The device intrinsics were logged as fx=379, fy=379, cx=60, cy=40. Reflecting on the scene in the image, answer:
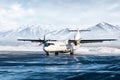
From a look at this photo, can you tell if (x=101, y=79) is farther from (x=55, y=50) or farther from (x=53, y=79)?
(x=55, y=50)

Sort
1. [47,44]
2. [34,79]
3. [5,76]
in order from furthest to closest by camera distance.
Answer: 1. [47,44]
2. [5,76]
3. [34,79]

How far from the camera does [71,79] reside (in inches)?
1405

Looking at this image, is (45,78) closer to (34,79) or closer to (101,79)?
(34,79)

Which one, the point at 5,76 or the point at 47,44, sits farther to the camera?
the point at 47,44

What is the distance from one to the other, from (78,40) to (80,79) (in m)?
67.6

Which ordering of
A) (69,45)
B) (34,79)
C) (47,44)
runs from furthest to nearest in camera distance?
1. (69,45)
2. (47,44)
3. (34,79)

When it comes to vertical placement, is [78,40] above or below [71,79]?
above

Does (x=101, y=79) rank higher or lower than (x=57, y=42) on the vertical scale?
lower

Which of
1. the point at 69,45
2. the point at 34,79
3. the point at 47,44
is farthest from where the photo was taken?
the point at 69,45

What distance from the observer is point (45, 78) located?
120 feet

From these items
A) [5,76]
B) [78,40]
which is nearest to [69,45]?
[78,40]

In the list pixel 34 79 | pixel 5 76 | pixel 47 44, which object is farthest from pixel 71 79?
pixel 47 44

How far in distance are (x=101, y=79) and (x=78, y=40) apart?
222ft

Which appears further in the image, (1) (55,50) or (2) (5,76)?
(1) (55,50)
